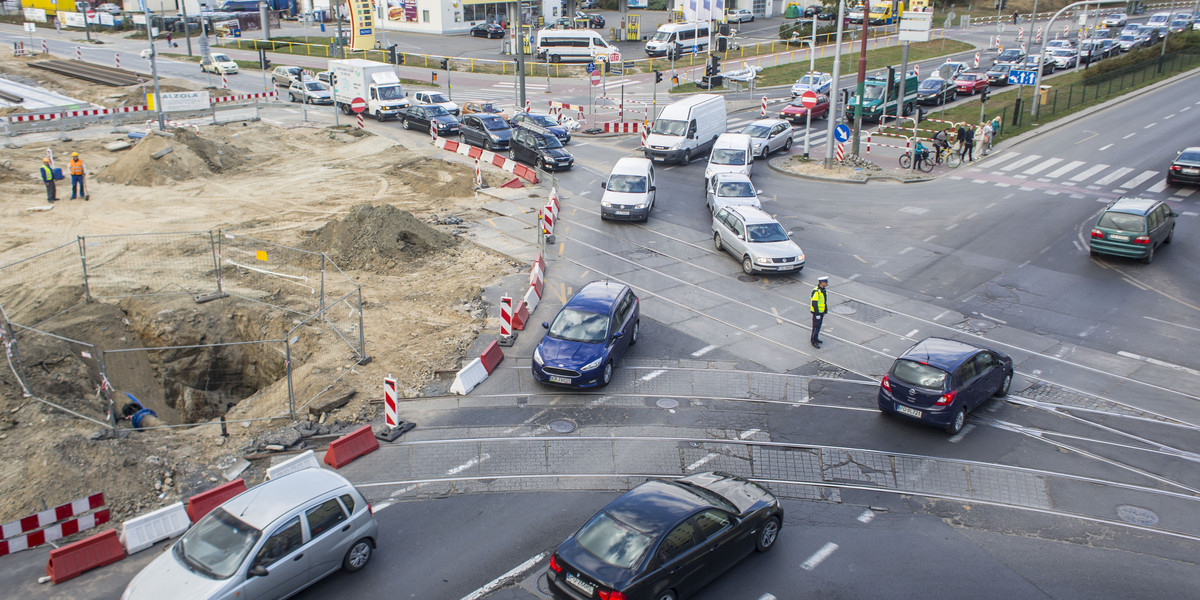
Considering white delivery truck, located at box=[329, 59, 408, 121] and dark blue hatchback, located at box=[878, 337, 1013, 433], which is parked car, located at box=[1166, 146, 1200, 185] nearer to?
dark blue hatchback, located at box=[878, 337, 1013, 433]

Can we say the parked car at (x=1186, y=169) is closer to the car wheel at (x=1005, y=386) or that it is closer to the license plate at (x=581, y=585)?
the car wheel at (x=1005, y=386)

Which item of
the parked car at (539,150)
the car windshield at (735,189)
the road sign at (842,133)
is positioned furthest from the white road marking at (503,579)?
the road sign at (842,133)

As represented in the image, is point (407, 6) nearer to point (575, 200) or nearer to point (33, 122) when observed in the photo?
point (33, 122)

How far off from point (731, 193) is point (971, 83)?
29.5 meters

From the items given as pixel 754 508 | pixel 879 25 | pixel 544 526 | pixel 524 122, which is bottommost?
pixel 544 526

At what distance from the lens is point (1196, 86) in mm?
50562

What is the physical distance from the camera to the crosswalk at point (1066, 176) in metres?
31.7

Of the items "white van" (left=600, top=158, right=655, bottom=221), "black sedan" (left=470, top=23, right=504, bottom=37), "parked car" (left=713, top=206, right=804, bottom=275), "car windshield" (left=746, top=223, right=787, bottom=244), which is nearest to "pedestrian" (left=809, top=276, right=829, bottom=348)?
"parked car" (left=713, top=206, right=804, bottom=275)

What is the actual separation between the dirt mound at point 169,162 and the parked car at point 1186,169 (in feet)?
121

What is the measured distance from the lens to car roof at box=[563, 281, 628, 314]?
17.8 metres

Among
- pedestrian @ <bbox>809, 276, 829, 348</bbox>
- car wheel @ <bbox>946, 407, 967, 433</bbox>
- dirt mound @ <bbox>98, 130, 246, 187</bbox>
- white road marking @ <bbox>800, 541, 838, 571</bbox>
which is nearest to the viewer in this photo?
white road marking @ <bbox>800, 541, 838, 571</bbox>

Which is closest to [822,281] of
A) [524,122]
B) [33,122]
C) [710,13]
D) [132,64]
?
[524,122]

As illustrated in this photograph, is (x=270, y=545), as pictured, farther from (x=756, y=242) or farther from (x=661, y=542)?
(x=756, y=242)

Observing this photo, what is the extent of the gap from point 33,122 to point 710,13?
4180 centimetres
